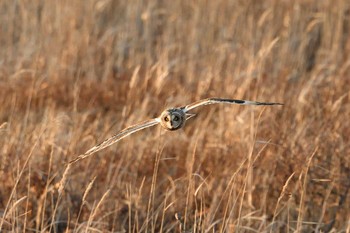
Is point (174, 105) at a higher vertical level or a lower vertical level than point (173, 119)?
higher

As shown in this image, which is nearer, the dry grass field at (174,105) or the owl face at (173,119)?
the owl face at (173,119)

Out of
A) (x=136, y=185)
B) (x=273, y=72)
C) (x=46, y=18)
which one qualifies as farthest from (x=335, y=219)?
(x=46, y=18)

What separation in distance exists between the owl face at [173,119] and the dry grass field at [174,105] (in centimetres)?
59

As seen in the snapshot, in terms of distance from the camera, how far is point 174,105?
18.8ft

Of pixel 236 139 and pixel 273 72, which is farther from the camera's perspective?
pixel 273 72

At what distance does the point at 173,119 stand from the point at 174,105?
129 inches

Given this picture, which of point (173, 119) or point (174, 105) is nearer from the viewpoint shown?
point (173, 119)

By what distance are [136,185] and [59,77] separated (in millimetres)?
2091

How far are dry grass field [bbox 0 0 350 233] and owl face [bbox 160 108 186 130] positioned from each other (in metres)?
0.59

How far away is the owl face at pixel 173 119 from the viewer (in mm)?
2443

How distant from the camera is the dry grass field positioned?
3.94 m

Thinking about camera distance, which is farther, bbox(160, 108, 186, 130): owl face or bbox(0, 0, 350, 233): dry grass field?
bbox(0, 0, 350, 233): dry grass field

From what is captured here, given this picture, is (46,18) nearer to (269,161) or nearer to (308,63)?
(308,63)

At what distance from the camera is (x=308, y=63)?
7012 mm
